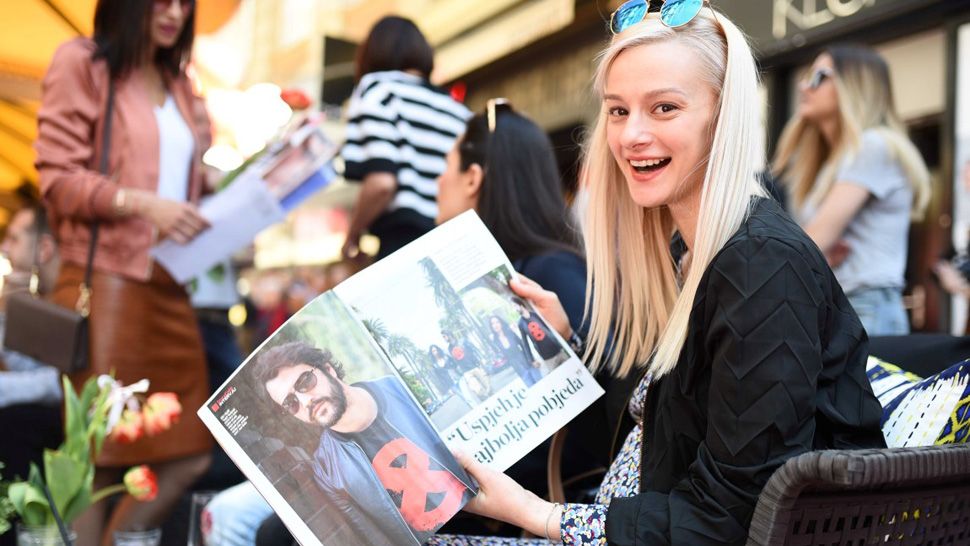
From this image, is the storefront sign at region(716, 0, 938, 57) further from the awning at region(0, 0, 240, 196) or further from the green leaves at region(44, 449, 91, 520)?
the green leaves at region(44, 449, 91, 520)

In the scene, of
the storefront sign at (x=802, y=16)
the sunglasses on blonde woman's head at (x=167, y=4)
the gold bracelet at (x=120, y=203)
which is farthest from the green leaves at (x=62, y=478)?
the storefront sign at (x=802, y=16)

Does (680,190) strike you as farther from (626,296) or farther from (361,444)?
(361,444)

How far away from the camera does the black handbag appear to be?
2641 mm

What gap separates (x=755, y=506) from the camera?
122 centimetres

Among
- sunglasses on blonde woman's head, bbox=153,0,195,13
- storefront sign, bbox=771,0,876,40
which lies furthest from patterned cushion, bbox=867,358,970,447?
storefront sign, bbox=771,0,876,40

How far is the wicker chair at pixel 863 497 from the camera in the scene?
109cm

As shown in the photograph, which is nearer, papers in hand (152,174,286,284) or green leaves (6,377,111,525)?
green leaves (6,377,111,525)

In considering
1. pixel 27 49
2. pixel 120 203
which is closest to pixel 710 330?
pixel 120 203

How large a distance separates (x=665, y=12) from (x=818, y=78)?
231cm

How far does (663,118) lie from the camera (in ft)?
4.74

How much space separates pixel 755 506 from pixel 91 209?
7.05ft

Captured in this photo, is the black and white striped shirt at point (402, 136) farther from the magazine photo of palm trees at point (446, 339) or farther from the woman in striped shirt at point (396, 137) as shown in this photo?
the magazine photo of palm trees at point (446, 339)

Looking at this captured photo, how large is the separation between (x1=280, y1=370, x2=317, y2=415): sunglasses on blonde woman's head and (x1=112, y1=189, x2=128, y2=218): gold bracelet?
156 cm

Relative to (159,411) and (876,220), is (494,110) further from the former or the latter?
(876,220)
